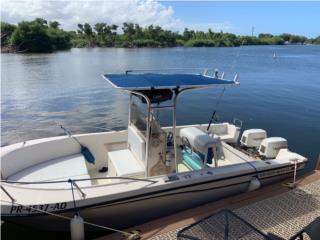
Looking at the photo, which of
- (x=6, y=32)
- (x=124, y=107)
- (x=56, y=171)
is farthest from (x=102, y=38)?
(x=56, y=171)

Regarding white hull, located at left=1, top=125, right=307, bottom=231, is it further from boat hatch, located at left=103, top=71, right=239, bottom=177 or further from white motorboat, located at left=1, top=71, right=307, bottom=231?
boat hatch, located at left=103, top=71, right=239, bottom=177

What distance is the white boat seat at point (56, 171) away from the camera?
5836 millimetres

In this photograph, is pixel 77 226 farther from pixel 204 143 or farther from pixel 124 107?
pixel 124 107

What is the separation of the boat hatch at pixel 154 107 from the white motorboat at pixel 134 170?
0.7 inches

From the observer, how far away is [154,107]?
5.41 metres

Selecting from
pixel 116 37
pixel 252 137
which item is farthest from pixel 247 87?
pixel 116 37

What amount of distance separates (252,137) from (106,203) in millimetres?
4458

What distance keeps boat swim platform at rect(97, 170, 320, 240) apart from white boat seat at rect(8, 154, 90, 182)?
1.57 m

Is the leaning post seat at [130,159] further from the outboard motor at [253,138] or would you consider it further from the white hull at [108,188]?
the outboard motor at [253,138]

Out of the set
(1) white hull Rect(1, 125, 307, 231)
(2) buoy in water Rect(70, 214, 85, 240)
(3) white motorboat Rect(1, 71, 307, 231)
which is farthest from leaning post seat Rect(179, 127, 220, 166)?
(2) buoy in water Rect(70, 214, 85, 240)

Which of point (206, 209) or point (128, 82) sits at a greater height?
point (128, 82)

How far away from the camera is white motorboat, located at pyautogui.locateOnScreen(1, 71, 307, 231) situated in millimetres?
4910

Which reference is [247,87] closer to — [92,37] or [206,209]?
[206,209]

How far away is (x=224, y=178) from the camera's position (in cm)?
591
